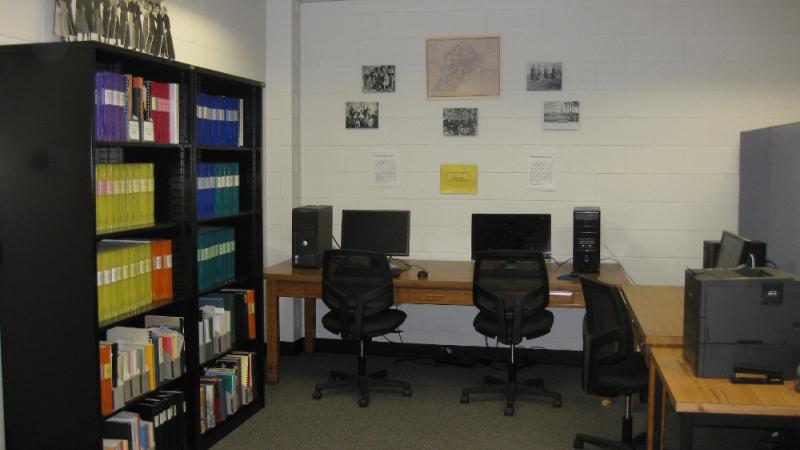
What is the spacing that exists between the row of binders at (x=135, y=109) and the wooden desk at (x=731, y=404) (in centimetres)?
236

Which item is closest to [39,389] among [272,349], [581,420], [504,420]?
[272,349]

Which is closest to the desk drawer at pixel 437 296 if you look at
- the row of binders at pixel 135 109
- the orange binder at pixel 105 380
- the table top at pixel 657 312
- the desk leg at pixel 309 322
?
the table top at pixel 657 312

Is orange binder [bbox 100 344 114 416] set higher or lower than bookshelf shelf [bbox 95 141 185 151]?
lower

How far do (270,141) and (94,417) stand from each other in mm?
2956

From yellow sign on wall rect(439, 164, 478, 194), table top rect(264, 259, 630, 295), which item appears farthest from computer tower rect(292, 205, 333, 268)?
yellow sign on wall rect(439, 164, 478, 194)

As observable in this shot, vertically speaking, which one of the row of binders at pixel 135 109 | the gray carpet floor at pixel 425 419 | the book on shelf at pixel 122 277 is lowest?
the gray carpet floor at pixel 425 419

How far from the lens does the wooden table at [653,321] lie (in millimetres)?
3248

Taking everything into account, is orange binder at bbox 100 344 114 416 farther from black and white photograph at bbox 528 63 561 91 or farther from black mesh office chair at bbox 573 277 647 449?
black and white photograph at bbox 528 63 561 91

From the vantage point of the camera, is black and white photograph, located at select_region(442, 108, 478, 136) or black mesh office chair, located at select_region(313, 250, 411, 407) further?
black and white photograph, located at select_region(442, 108, 478, 136)

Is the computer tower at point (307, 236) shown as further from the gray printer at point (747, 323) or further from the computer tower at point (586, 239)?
the gray printer at point (747, 323)

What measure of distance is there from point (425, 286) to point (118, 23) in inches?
92.1

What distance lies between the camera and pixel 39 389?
10.4ft

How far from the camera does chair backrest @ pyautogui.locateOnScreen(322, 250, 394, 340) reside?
464 cm

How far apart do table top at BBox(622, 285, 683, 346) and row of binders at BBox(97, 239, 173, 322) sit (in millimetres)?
2196
